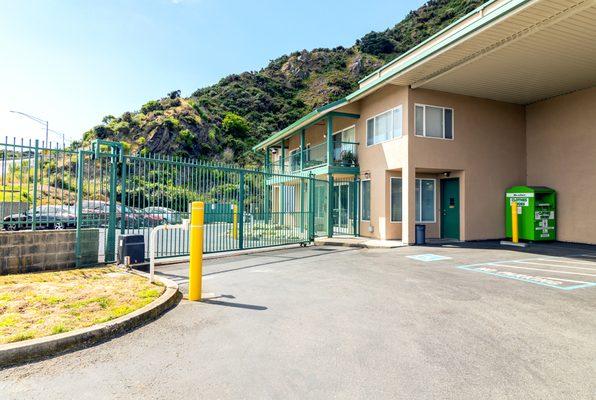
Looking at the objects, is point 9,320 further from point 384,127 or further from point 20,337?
point 384,127

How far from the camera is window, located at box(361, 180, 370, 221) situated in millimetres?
16453

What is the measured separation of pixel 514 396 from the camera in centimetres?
296

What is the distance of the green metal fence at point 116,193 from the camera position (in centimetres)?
728

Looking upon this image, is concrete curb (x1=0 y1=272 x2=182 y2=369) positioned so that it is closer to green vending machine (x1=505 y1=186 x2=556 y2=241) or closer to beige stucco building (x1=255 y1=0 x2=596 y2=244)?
beige stucco building (x1=255 y1=0 x2=596 y2=244)

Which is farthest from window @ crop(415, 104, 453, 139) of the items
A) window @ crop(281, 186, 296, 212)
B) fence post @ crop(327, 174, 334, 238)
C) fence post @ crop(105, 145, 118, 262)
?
fence post @ crop(105, 145, 118, 262)

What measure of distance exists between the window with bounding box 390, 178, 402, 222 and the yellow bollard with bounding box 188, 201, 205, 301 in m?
10.8

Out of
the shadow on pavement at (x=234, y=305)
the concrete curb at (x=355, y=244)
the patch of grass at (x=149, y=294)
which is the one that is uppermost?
the patch of grass at (x=149, y=294)

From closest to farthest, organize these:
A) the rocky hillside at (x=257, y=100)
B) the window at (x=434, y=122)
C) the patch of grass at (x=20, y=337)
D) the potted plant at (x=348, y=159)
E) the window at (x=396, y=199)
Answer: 1. the patch of grass at (x=20, y=337)
2. the window at (x=434, y=122)
3. the window at (x=396, y=199)
4. the potted plant at (x=348, y=159)
5. the rocky hillside at (x=257, y=100)

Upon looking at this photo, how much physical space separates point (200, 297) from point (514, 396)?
4.54 metres

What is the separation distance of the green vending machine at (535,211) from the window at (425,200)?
325 centimetres

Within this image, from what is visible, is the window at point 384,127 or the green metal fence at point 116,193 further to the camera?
the window at point 384,127

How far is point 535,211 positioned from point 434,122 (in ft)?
18.2

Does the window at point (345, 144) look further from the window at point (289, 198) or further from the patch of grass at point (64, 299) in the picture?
the patch of grass at point (64, 299)

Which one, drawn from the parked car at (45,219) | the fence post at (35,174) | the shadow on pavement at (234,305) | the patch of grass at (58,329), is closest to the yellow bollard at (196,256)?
the shadow on pavement at (234,305)
